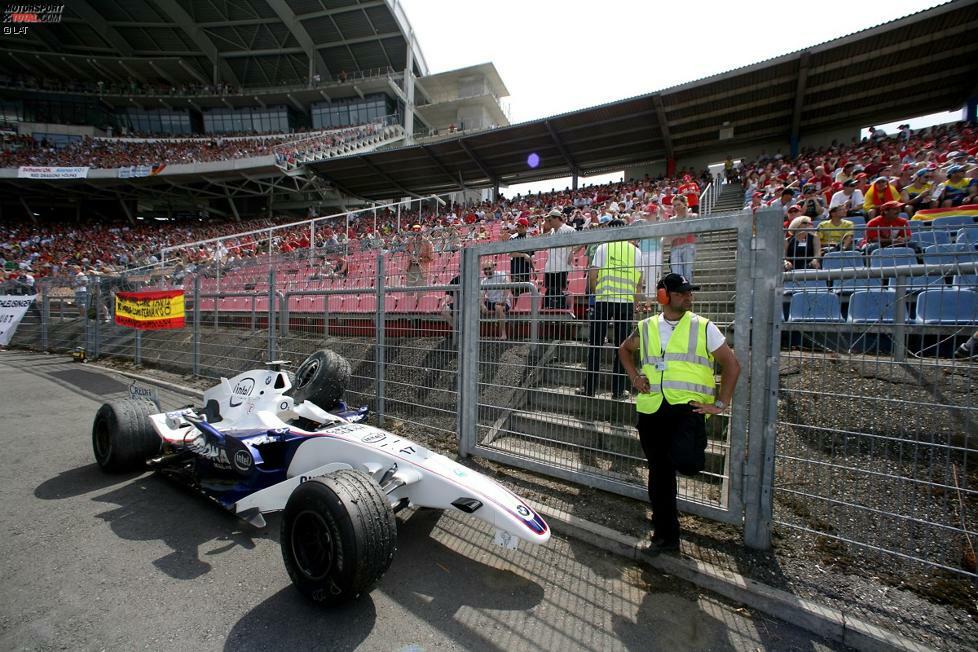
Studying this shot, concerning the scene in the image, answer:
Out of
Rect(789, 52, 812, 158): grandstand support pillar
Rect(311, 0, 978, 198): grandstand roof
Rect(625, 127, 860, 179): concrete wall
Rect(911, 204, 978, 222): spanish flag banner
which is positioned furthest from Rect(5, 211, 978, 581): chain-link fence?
Rect(625, 127, 860, 179): concrete wall

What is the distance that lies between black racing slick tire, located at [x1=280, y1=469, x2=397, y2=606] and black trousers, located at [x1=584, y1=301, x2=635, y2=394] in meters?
1.88

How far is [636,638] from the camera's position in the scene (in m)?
2.26

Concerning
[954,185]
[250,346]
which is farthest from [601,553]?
[954,185]

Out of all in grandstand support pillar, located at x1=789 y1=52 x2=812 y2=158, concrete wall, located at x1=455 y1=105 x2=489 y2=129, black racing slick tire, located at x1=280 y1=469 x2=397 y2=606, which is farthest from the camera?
concrete wall, located at x1=455 y1=105 x2=489 y2=129

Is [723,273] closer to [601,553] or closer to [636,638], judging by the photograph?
[601,553]

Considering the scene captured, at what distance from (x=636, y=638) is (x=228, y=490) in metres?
3.06

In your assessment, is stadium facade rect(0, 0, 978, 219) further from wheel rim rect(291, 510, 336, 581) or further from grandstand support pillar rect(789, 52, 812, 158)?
wheel rim rect(291, 510, 336, 581)

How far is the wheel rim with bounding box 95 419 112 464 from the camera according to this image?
4.20 m

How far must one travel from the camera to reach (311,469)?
10.6ft

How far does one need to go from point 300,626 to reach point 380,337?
3.27m

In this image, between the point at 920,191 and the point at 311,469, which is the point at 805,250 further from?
the point at 920,191

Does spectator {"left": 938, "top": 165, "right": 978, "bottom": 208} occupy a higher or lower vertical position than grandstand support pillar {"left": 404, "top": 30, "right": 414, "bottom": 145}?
lower

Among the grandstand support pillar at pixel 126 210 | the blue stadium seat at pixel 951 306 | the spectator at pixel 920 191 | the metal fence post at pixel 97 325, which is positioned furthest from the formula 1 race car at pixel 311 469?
the grandstand support pillar at pixel 126 210

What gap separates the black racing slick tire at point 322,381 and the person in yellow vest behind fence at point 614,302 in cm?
228
